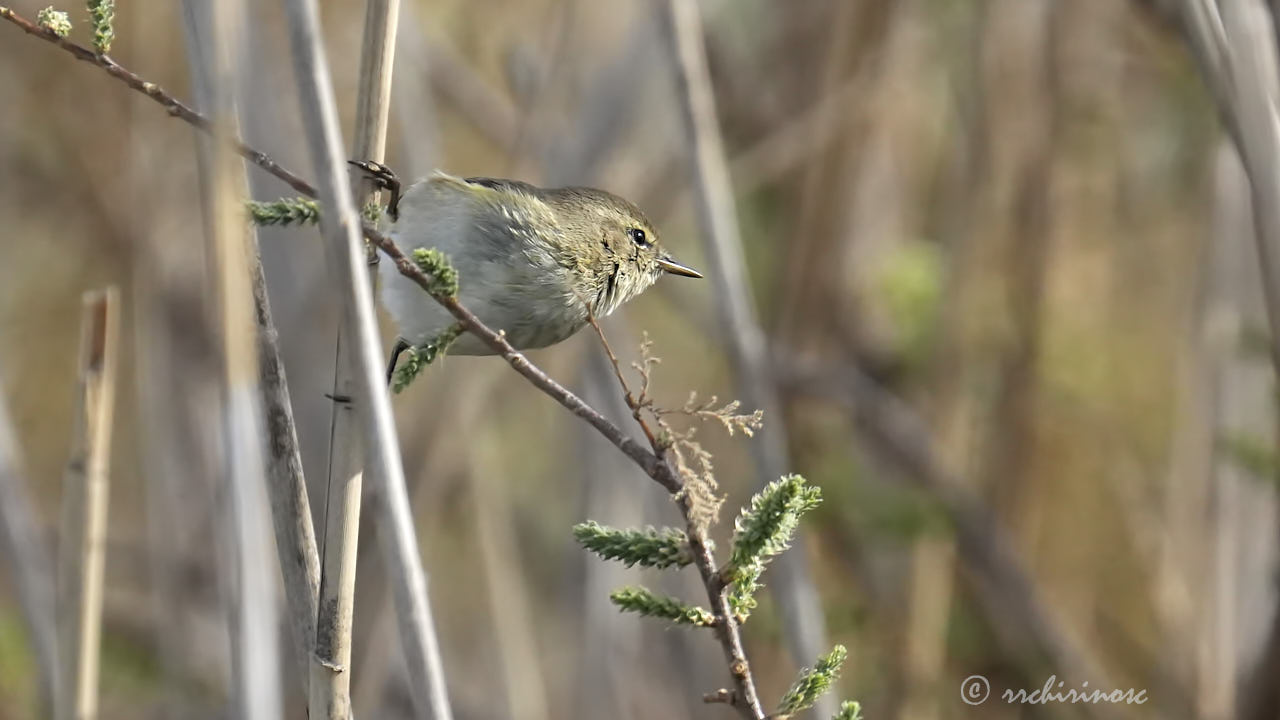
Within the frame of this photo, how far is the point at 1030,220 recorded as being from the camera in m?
3.12

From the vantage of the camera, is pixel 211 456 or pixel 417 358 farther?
pixel 211 456

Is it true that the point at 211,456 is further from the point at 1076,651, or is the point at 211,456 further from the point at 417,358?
the point at 1076,651

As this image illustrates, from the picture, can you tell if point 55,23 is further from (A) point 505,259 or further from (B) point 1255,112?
(B) point 1255,112

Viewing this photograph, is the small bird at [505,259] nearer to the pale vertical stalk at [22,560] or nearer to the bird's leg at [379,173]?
the bird's leg at [379,173]

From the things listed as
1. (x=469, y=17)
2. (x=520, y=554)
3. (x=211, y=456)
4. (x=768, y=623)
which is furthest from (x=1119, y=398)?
(x=211, y=456)

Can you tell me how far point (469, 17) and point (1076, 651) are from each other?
106 inches

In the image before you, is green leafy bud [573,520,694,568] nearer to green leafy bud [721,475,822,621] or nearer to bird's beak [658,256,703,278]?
green leafy bud [721,475,822,621]

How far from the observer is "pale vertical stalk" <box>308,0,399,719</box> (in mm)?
1345

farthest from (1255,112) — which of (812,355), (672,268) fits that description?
(812,355)

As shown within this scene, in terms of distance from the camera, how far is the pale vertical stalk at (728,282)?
2314 millimetres

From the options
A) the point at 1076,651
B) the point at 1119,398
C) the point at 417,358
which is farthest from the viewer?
the point at 1119,398

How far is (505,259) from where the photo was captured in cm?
179

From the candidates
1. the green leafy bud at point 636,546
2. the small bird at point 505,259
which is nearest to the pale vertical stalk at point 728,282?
the small bird at point 505,259

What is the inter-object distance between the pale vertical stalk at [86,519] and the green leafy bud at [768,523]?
0.71 meters
